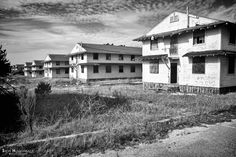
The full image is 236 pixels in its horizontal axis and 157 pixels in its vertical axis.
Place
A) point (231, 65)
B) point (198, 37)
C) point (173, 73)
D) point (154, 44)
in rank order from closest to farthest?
point (231, 65), point (198, 37), point (173, 73), point (154, 44)

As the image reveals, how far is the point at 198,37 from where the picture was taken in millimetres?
15398

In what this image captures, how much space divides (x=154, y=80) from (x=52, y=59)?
120 feet

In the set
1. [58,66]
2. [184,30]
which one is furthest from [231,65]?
[58,66]

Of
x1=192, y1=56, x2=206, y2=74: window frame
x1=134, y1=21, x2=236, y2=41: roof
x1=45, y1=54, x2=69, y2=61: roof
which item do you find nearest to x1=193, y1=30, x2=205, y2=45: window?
x1=134, y1=21, x2=236, y2=41: roof

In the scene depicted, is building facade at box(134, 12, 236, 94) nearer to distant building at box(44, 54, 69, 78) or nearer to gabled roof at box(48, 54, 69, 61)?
distant building at box(44, 54, 69, 78)

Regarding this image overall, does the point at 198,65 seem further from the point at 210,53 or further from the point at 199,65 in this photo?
the point at 210,53

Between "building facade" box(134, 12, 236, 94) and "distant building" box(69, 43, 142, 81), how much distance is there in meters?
9.82

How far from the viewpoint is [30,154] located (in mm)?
4031

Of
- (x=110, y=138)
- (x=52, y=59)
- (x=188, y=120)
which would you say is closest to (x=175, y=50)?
(x=188, y=120)

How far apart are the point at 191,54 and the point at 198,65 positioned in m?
1.37

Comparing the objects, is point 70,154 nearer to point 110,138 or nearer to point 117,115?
point 110,138

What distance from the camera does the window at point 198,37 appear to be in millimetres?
15078

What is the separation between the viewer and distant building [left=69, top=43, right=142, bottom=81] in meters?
30.3

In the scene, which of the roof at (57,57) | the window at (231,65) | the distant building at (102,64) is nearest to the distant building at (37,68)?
the roof at (57,57)
